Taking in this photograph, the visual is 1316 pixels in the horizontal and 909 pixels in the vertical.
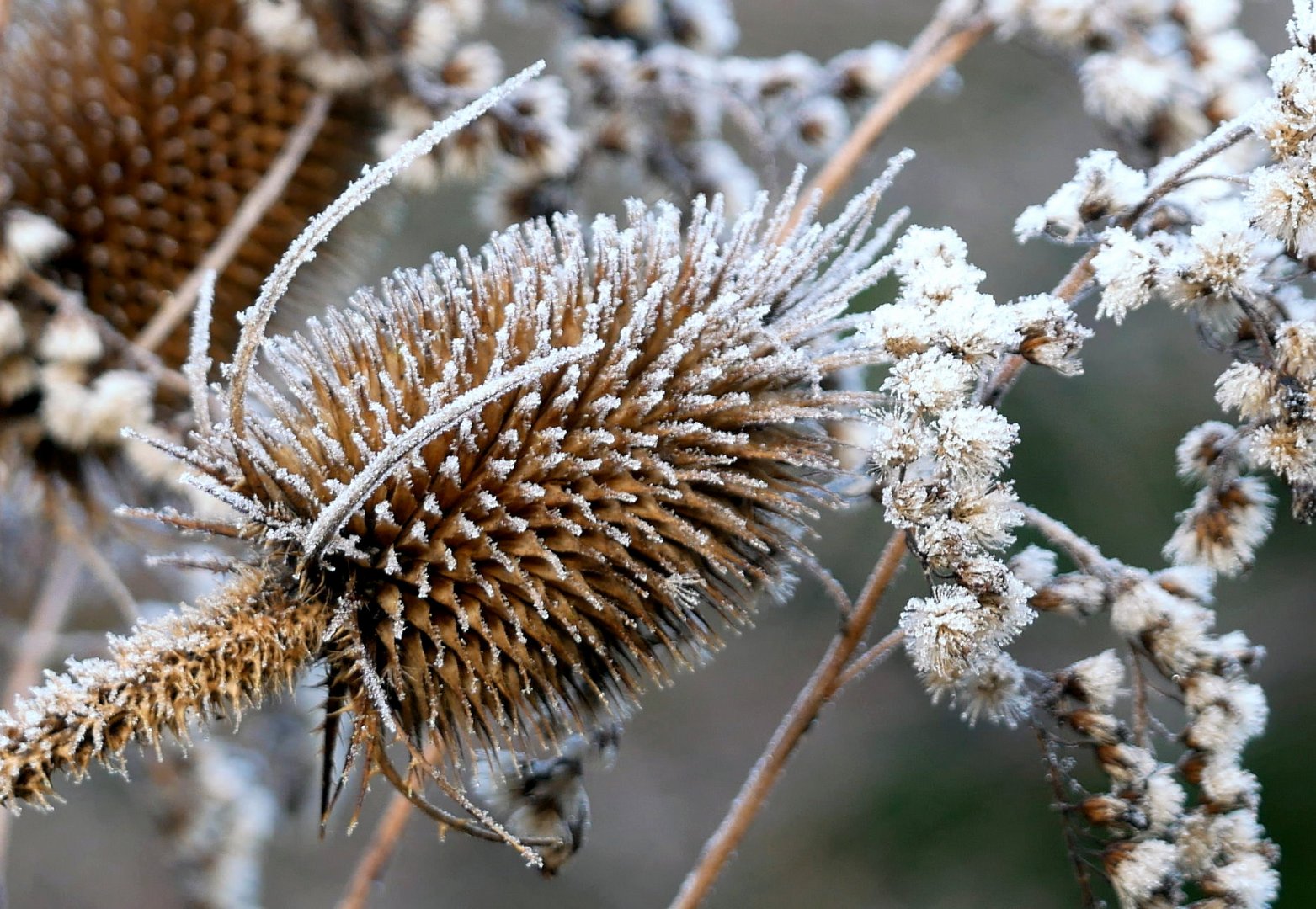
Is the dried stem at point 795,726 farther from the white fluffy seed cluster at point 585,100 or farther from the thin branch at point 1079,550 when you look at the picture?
the white fluffy seed cluster at point 585,100

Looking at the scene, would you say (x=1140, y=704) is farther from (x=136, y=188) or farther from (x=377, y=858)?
(x=136, y=188)

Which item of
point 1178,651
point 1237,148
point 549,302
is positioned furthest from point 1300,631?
point 549,302

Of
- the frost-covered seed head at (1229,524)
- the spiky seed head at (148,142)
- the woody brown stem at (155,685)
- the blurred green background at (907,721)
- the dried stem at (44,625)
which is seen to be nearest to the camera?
the woody brown stem at (155,685)

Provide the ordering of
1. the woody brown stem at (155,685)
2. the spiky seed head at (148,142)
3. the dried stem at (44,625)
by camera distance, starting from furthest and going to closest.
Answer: the dried stem at (44,625) < the spiky seed head at (148,142) < the woody brown stem at (155,685)

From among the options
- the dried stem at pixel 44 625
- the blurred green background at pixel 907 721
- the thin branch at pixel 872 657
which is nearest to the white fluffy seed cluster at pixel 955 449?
the thin branch at pixel 872 657

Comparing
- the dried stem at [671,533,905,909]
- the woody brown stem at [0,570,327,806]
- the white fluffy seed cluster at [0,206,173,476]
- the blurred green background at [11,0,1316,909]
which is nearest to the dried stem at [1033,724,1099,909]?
the dried stem at [671,533,905,909]

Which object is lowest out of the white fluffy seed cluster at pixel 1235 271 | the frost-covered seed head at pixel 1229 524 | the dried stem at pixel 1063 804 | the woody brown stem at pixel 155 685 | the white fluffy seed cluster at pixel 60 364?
the woody brown stem at pixel 155 685

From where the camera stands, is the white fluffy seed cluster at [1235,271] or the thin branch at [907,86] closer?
the white fluffy seed cluster at [1235,271]

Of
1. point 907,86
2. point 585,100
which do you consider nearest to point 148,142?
point 585,100
